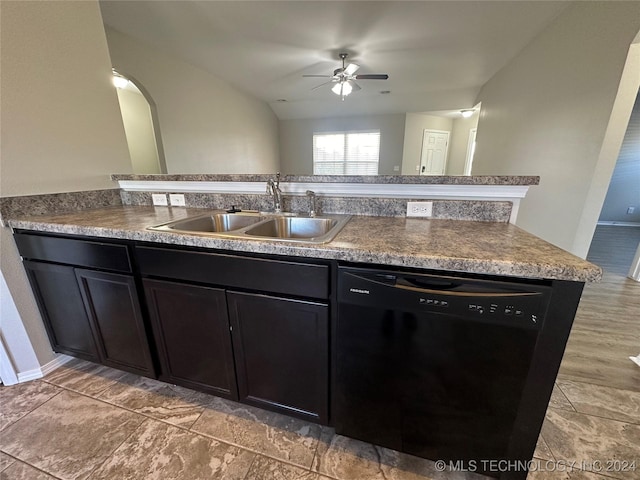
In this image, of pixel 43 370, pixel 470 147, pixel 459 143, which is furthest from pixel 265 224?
pixel 459 143

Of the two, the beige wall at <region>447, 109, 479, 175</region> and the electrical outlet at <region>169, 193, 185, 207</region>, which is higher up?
the beige wall at <region>447, 109, 479, 175</region>

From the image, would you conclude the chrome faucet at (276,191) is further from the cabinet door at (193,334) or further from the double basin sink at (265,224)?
the cabinet door at (193,334)

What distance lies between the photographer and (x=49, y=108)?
4.60ft

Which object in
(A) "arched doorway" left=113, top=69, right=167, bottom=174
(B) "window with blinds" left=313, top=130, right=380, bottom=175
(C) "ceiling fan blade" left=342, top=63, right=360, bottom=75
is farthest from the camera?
(B) "window with blinds" left=313, top=130, right=380, bottom=175

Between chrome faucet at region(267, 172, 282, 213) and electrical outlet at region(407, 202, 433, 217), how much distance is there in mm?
697

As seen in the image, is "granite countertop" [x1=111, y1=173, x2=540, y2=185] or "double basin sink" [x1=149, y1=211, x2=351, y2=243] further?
"double basin sink" [x1=149, y1=211, x2=351, y2=243]

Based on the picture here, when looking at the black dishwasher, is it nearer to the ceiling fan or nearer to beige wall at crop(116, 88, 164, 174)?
the ceiling fan

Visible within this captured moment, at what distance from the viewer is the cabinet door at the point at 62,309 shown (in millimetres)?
1304

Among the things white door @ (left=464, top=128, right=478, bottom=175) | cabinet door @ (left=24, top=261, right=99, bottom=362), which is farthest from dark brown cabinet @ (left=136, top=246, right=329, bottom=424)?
white door @ (left=464, top=128, right=478, bottom=175)

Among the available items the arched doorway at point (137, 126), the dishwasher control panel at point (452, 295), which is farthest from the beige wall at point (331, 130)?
the dishwasher control panel at point (452, 295)

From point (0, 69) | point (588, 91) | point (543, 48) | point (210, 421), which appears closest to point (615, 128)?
point (588, 91)

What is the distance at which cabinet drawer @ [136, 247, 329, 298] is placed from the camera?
90 centimetres

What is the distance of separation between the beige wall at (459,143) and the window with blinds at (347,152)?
7.82ft

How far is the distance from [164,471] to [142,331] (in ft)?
1.90
